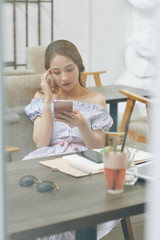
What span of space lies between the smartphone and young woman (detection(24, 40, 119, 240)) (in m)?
0.01

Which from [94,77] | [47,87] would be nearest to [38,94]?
[47,87]

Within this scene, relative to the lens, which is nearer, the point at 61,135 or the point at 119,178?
the point at 119,178

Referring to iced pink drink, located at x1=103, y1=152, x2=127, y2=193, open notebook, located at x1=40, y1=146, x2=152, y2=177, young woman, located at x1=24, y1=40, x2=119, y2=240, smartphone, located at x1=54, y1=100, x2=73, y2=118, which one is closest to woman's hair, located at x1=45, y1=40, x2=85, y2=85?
young woman, located at x1=24, y1=40, x2=119, y2=240

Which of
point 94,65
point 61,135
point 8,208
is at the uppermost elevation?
point 94,65

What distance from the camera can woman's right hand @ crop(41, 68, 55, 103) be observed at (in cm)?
139

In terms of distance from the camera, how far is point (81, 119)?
4.67ft

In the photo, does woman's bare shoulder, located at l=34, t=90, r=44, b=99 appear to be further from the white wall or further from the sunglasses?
the sunglasses

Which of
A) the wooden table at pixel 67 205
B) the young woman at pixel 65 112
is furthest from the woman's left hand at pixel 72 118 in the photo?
the wooden table at pixel 67 205

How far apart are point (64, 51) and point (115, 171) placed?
0.50 m

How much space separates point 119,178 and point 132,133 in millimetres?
107

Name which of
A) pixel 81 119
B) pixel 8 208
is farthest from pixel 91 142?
pixel 8 208

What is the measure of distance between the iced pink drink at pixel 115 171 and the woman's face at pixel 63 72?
1.44ft

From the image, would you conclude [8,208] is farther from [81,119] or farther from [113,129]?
[81,119]

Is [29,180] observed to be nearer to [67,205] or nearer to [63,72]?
[67,205]
